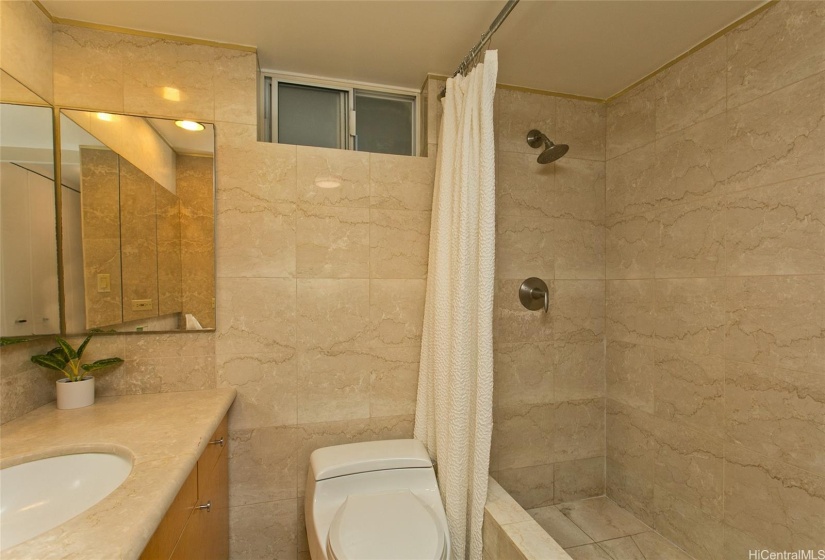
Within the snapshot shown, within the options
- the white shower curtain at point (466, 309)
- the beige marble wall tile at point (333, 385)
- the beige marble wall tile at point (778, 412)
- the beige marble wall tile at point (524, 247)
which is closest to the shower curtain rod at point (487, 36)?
the white shower curtain at point (466, 309)

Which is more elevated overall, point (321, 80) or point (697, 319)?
point (321, 80)

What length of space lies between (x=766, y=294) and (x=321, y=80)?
201 cm

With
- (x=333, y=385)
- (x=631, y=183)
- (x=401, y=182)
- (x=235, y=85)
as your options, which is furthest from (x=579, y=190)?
(x=235, y=85)

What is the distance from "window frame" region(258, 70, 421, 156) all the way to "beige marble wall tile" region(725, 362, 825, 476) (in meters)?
1.64

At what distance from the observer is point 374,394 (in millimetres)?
1697

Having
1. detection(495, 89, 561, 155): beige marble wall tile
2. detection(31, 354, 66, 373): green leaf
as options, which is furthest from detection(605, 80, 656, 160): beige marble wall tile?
detection(31, 354, 66, 373): green leaf

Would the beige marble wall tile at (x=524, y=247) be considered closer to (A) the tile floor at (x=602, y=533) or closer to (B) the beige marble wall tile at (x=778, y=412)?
(B) the beige marble wall tile at (x=778, y=412)

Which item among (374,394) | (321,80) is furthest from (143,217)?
(374,394)

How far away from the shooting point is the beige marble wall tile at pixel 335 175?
162cm

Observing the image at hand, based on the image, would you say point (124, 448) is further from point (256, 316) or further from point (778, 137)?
point (778, 137)

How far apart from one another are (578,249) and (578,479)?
1.21 m

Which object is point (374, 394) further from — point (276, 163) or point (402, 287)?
point (276, 163)

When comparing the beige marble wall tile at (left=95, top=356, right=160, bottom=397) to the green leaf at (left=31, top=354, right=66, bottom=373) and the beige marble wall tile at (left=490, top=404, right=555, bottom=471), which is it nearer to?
the green leaf at (left=31, top=354, right=66, bottom=373)

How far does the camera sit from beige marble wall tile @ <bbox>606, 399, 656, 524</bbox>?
1756mm
